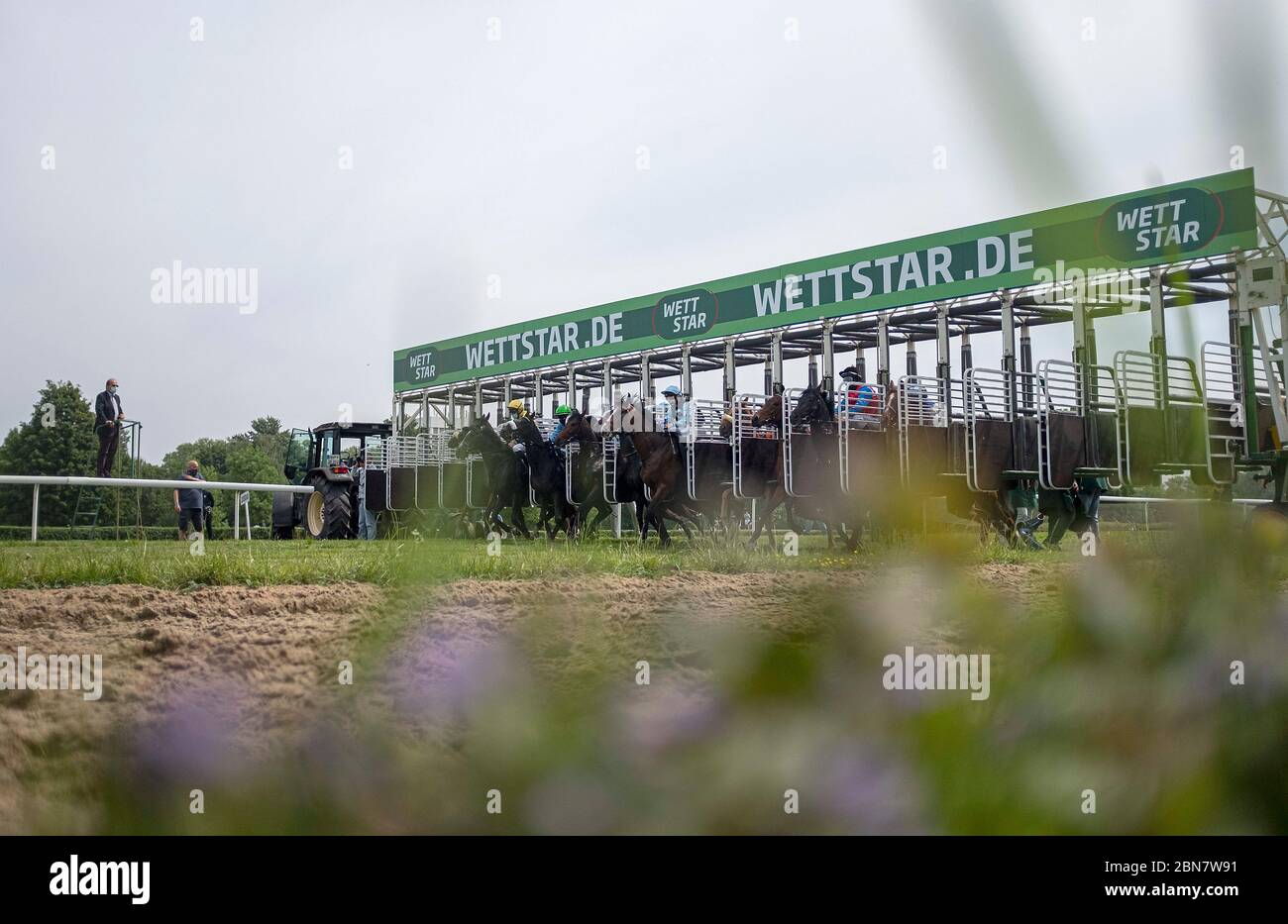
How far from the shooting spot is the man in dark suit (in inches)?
469

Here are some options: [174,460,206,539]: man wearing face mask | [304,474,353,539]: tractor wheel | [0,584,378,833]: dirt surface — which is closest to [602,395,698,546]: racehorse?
[174,460,206,539]: man wearing face mask

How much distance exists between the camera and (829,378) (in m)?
16.5

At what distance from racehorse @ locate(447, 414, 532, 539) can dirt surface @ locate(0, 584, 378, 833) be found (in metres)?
11.0

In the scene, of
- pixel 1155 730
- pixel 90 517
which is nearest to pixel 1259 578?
pixel 1155 730

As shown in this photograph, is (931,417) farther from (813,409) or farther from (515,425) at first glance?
(515,425)

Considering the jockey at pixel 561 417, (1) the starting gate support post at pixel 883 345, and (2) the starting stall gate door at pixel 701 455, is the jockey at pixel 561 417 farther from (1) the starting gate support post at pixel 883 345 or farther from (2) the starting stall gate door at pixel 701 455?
(1) the starting gate support post at pixel 883 345

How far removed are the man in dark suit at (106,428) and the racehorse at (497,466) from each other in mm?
4526

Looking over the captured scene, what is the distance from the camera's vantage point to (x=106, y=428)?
12.0 metres

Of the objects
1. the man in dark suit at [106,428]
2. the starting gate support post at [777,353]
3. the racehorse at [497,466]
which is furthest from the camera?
the starting gate support post at [777,353]

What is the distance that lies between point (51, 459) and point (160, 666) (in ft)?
38.9

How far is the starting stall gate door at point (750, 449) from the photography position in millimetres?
13484

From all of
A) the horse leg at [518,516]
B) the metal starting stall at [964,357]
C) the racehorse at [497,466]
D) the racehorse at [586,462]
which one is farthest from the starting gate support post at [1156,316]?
the horse leg at [518,516]

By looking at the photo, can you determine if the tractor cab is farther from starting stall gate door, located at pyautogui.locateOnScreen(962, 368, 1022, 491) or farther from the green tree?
starting stall gate door, located at pyautogui.locateOnScreen(962, 368, 1022, 491)
